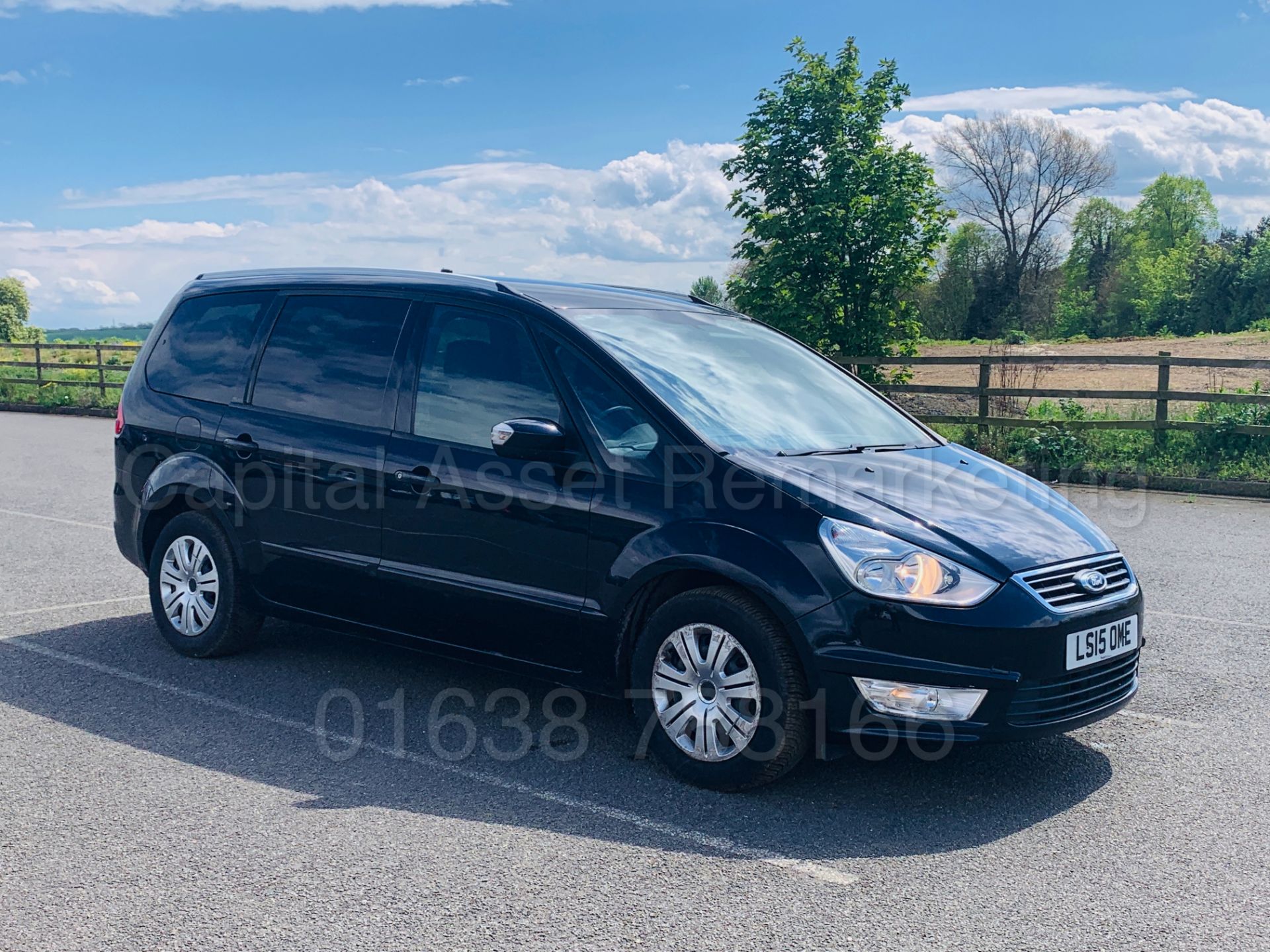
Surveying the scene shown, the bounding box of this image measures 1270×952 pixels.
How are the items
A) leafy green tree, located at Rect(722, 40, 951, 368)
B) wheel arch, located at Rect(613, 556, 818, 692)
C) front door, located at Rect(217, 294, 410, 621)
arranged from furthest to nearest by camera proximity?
1. leafy green tree, located at Rect(722, 40, 951, 368)
2. front door, located at Rect(217, 294, 410, 621)
3. wheel arch, located at Rect(613, 556, 818, 692)

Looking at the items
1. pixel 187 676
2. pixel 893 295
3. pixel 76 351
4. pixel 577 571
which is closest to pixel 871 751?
pixel 577 571

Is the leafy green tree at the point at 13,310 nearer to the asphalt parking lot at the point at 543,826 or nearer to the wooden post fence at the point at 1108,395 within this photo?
the wooden post fence at the point at 1108,395

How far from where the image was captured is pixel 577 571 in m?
4.60

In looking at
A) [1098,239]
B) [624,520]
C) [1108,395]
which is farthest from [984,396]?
[1098,239]

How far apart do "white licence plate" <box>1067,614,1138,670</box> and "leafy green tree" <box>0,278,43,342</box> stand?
69924mm

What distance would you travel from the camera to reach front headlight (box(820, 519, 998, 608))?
159 inches

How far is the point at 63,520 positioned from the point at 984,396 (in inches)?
454

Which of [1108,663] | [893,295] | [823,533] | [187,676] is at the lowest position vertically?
[187,676]

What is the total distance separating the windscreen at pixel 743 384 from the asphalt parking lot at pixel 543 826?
1315 mm

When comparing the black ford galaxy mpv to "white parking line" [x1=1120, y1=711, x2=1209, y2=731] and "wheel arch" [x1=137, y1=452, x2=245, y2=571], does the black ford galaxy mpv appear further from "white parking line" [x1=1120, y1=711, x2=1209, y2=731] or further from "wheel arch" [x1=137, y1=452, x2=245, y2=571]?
"white parking line" [x1=1120, y1=711, x2=1209, y2=731]

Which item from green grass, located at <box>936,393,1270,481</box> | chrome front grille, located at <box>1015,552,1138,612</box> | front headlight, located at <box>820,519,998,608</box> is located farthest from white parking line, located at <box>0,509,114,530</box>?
green grass, located at <box>936,393,1270,481</box>

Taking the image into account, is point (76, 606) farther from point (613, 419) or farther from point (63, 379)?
point (63, 379)

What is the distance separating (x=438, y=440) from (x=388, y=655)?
1.62 meters

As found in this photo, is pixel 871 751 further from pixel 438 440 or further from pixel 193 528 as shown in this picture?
pixel 193 528
